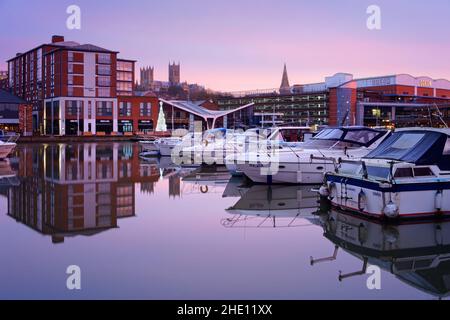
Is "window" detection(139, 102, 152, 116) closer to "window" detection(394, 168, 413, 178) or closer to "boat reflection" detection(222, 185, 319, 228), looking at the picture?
"boat reflection" detection(222, 185, 319, 228)

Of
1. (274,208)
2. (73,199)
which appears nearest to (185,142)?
(73,199)

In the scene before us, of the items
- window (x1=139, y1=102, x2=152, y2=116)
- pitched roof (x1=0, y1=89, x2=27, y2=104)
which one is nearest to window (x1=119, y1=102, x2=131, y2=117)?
window (x1=139, y1=102, x2=152, y2=116)

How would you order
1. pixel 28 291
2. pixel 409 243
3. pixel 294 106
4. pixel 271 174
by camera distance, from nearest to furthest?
pixel 28 291, pixel 409 243, pixel 271 174, pixel 294 106

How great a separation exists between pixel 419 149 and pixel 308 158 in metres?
6.30

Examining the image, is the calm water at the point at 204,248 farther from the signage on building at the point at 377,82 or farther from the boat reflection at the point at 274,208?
the signage on building at the point at 377,82

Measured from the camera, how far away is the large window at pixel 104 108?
3206 inches

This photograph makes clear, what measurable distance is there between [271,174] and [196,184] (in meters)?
3.51

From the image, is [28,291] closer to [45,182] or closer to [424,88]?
[45,182]

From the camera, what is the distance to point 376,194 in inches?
495

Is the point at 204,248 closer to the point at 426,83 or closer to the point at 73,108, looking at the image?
the point at 73,108

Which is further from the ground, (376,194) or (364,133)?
(364,133)

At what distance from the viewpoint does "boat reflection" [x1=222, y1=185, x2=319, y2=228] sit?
43.3 ft

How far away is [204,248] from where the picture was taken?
10344mm
